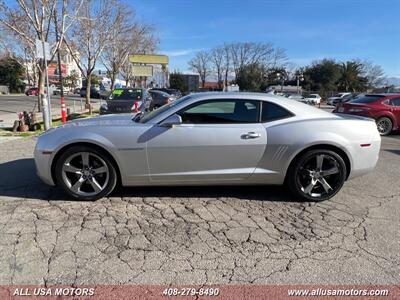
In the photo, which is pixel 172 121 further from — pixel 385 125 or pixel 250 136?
pixel 385 125

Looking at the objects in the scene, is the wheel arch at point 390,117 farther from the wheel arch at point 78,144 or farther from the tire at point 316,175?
the wheel arch at point 78,144

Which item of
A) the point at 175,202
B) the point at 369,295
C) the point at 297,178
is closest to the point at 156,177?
the point at 175,202

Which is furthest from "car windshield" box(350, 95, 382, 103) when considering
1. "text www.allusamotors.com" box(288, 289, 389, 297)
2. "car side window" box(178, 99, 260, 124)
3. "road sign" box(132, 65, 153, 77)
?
"road sign" box(132, 65, 153, 77)

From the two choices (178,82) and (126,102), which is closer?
(126,102)

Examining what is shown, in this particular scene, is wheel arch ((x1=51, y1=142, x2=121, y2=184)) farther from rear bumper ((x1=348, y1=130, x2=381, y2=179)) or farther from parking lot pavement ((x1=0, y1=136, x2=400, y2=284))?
rear bumper ((x1=348, y1=130, x2=381, y2=179))

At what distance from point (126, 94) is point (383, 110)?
10.4 m

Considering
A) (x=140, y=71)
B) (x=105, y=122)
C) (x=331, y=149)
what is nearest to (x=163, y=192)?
(x=105, y=122)

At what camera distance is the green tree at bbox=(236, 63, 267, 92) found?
8756 centimetres

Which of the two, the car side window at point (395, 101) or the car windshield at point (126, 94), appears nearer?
the car side window at point (395, 101)

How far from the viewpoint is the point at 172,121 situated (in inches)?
171

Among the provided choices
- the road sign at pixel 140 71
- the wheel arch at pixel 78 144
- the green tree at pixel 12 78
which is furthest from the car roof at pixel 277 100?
the green tree at pixel 12 78

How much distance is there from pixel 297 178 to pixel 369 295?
6.62 feet

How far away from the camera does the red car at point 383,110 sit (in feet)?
39.0

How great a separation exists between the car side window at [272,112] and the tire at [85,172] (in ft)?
6.96
